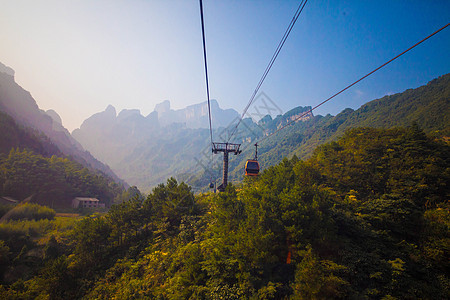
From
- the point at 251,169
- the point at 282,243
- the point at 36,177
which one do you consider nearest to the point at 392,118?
the point at 251,169

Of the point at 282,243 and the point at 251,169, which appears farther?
the point at 251,169

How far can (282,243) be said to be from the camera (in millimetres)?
9742

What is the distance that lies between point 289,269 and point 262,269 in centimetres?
149

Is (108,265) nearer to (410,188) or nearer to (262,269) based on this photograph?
(262,269)

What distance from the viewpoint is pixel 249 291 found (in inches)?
313

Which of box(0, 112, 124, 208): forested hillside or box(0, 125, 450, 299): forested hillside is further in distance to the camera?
box(0, 112, 124, 208): forested hillside

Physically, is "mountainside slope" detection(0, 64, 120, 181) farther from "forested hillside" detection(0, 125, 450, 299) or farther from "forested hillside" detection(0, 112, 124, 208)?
"forested hillside" detection(0, 125, 450, 299)

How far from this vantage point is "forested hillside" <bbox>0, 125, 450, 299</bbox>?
809 centimetres

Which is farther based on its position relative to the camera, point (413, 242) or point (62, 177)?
point (62, 177)

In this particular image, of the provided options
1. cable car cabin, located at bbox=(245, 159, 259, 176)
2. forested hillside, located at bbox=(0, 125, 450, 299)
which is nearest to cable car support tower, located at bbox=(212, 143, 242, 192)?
cable car cabin, located at bbox=(245, 159, 259, 176)

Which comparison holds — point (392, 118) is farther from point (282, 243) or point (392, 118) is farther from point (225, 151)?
point (282, 243)

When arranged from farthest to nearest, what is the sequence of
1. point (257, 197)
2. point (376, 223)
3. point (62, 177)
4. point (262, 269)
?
point (62, 177), point (257, 197), point (376, 223), point (262, 269)

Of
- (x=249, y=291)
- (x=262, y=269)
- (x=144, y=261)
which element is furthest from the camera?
(x=144, y=261)

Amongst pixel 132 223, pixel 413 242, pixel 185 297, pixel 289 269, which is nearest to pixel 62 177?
pixel 132 223
